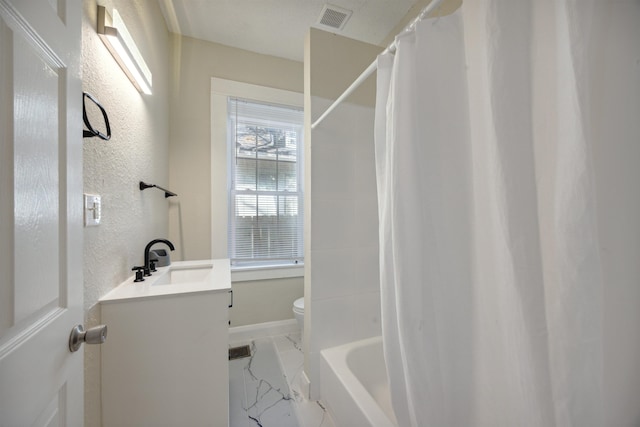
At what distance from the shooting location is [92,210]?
0.84 metres

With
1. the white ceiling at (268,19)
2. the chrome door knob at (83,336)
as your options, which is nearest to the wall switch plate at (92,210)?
the chrome door knob at (83,336)

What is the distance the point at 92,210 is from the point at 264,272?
4.75 ft

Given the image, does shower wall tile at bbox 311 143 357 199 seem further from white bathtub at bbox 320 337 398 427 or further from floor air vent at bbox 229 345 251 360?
floor air vent at bbox 229 345 251 360

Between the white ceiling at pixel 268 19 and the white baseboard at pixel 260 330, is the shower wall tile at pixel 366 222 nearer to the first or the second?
the white baseboard at pixel 260 330

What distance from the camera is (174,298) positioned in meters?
0.96

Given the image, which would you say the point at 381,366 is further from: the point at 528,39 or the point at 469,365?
the point at 528,39

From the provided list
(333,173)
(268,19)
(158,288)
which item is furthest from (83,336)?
(268,19)

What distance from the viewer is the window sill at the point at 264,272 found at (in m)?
2.06

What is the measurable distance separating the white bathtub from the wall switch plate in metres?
1.22

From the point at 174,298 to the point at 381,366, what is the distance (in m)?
1.17

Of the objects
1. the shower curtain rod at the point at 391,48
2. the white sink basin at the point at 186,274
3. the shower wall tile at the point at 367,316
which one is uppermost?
the shower curtain rod at the point at 391,48

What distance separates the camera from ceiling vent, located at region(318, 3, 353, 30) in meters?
1.67

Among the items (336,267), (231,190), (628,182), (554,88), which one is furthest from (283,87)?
(628,182)

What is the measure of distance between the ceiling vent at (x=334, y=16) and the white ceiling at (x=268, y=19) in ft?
0.09
